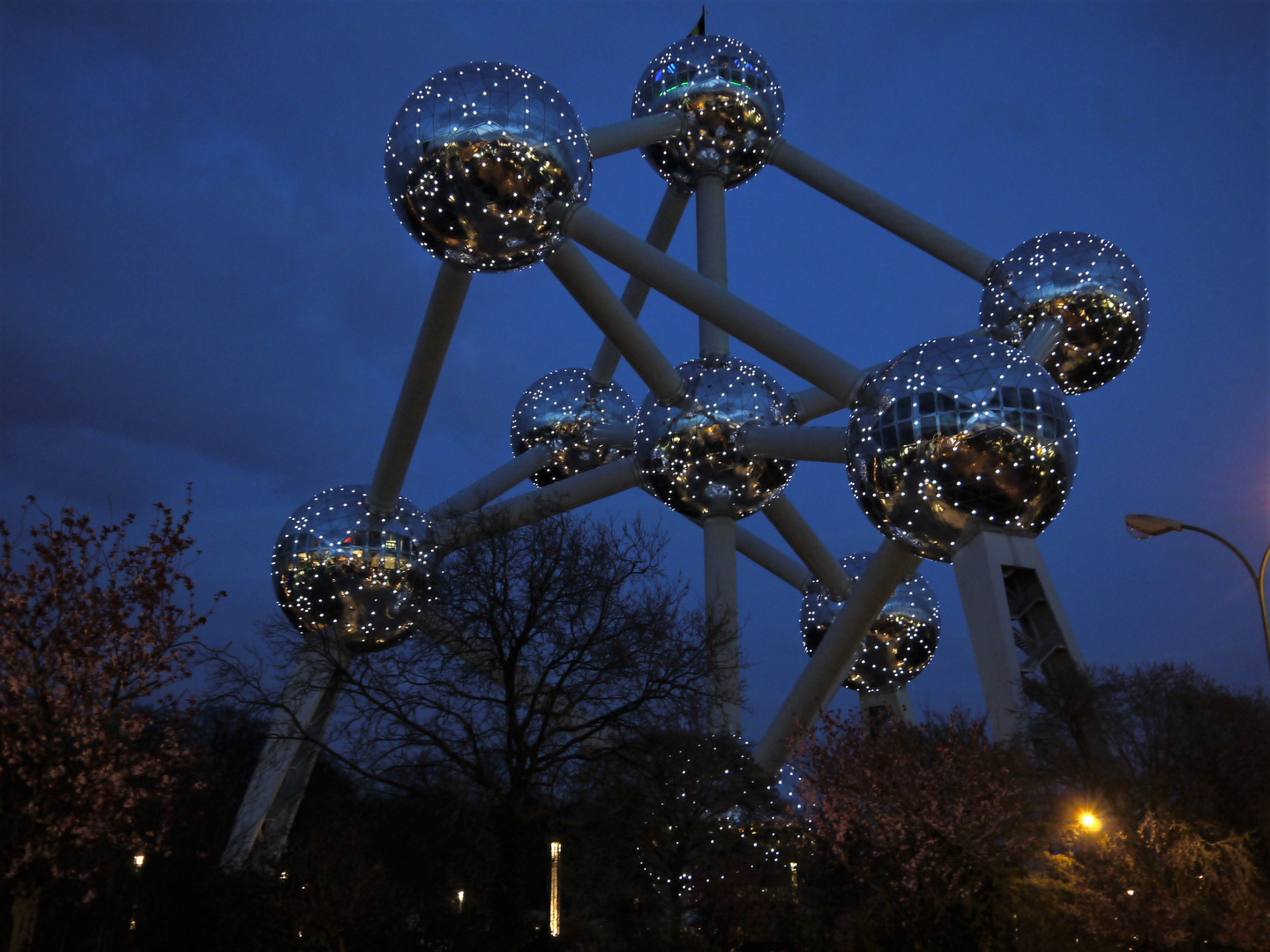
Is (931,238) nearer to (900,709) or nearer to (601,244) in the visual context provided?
(601,244)

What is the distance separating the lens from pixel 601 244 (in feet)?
42.4

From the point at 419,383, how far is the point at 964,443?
6706mm

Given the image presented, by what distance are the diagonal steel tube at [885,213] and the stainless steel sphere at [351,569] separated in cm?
834

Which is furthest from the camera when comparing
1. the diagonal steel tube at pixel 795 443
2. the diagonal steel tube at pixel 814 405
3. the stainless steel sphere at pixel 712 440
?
the diagonal steel tube at pixel 814 405

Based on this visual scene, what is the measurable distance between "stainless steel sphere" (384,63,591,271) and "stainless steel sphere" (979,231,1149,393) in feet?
23.2

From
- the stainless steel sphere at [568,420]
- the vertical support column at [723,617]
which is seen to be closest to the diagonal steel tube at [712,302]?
the vertical support column at [723,617]

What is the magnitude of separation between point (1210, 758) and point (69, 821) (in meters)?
12.9

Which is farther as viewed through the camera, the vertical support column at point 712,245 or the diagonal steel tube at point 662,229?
the diagonal steel tube at point 662,229

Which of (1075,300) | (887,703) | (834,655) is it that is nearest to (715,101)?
(1075,300)

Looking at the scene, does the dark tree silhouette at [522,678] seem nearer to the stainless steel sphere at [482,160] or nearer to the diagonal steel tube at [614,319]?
the diagonal steel tube at [614,319]

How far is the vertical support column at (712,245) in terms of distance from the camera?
1658 centimetres

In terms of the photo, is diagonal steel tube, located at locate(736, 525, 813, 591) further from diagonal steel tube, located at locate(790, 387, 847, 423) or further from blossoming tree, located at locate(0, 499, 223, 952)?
blossoming tree, located at locate(0, 499, 223, 952)

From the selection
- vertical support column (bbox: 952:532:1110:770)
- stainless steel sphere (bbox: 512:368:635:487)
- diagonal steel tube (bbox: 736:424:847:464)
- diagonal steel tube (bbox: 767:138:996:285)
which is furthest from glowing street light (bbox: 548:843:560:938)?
diagonal steel tube (bbox: 767:138:996:285)

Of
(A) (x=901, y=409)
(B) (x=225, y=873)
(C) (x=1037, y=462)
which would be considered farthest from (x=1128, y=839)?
(B) (x=225, y=873)
